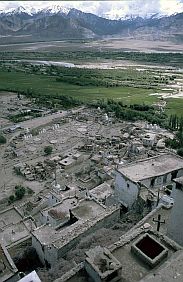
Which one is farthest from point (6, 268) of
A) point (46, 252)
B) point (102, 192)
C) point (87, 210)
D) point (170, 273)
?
point (102, 192)

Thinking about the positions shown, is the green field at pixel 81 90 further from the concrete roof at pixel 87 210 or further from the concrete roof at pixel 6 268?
the concrete roof at pixel 6 268

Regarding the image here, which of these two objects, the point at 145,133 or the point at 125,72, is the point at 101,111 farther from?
the point at 125,72

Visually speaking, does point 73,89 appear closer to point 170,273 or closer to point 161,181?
point 161,181

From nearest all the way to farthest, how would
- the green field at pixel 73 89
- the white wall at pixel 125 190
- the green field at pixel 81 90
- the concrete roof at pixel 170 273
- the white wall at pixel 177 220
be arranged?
the concrete roof at pixel 170 273
the white wall at pixel 177 220
the white wall at pixel 125 190
the green field at pixel 81 90
the green field at pixel 73 89

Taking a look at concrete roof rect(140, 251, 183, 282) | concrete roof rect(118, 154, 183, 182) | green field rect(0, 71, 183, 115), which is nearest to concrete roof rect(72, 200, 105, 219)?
concrete roof rect(118, 154, 183, 182)

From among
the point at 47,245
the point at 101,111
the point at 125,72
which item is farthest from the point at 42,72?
the point at 47,245

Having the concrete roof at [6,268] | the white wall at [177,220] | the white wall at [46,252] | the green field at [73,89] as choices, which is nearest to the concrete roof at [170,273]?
the white wall at [177,220]
